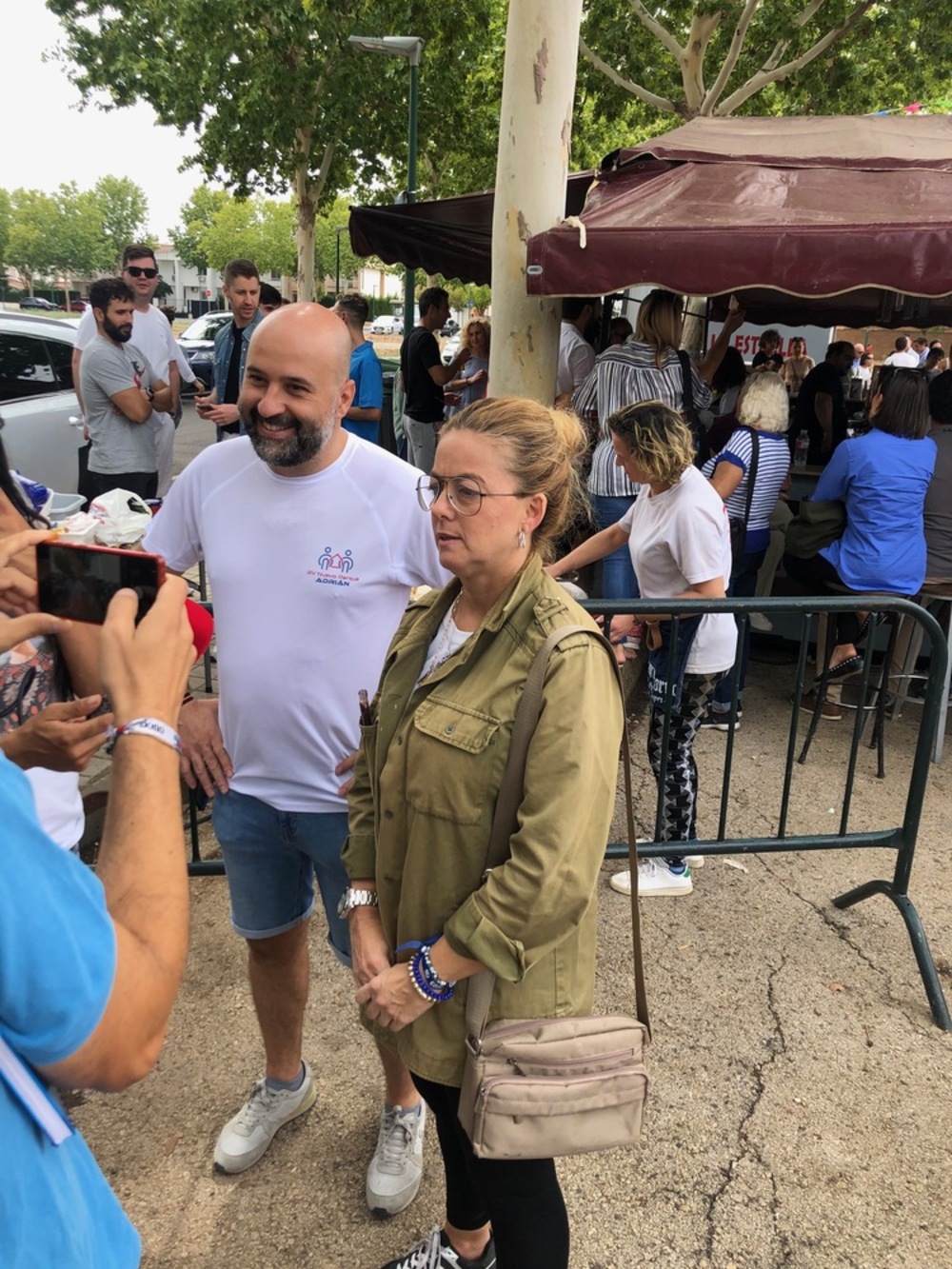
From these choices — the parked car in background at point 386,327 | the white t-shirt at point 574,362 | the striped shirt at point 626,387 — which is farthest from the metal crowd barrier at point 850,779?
the parked car in background at point 386,327

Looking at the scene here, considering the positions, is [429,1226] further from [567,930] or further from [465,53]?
[465,53]

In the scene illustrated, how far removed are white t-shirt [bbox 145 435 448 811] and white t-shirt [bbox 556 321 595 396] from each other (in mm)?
5414

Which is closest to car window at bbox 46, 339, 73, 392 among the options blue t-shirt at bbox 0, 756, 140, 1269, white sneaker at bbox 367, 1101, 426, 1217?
white sneaker at bbox 367, 1101, 426, 1217

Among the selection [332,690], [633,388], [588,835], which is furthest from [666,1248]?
[633,388]

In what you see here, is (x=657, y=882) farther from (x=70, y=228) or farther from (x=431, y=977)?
(x=70, y=228)

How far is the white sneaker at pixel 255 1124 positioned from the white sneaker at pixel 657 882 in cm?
156

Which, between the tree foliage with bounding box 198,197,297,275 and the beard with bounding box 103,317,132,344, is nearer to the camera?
the beard with bounding box 103,317,132,344

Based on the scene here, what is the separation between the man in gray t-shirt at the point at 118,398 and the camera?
5762 millimetres

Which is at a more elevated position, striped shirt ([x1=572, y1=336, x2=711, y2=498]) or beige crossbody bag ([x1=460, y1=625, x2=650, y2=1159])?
striped shirt ([x1=572, y1=336, x2=711, y2=498])

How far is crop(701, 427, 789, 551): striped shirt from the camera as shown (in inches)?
203

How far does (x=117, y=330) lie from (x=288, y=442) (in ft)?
14.4

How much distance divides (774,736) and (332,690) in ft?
12.4

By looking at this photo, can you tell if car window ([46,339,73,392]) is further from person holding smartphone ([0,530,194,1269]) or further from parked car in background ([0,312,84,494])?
person holding smartphone ([0,530,194,1269])

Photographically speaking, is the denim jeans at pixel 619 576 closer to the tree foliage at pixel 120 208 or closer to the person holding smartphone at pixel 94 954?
the person holding smartphone at pixel 94 954
